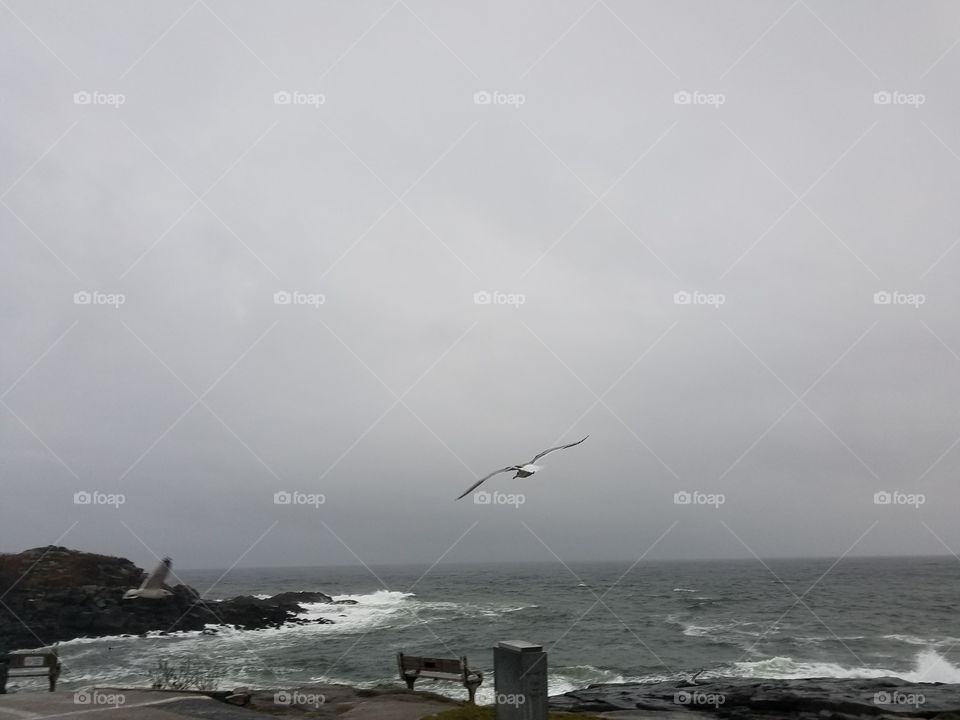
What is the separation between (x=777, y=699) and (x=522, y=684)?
14292mm

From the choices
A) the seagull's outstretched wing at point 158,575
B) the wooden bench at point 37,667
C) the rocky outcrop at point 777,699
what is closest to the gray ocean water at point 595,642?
the rocky outcrop at point 777,699

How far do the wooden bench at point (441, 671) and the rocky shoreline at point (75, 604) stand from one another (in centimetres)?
2191

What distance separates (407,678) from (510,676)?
22.0ft

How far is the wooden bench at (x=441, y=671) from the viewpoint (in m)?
13.4

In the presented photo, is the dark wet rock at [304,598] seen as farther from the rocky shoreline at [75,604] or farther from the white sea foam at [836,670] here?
the white sea foam at [836,670]

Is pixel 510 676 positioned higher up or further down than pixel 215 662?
higher up

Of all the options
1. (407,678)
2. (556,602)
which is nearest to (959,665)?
(407,678)

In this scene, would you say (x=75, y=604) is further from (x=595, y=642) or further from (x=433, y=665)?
(x=433, y=665)

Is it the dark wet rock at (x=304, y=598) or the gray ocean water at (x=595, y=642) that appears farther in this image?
the dark wet rock at (x=304, y=598)

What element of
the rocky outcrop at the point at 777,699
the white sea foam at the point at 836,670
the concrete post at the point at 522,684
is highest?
the concrete post at the point at 522,684

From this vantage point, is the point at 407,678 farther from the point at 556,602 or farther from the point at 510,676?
the point at 556,602

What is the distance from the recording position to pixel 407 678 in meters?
14.5

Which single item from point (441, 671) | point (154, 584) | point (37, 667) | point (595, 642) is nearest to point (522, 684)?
point (441, 671)

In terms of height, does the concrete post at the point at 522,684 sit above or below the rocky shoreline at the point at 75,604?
above
